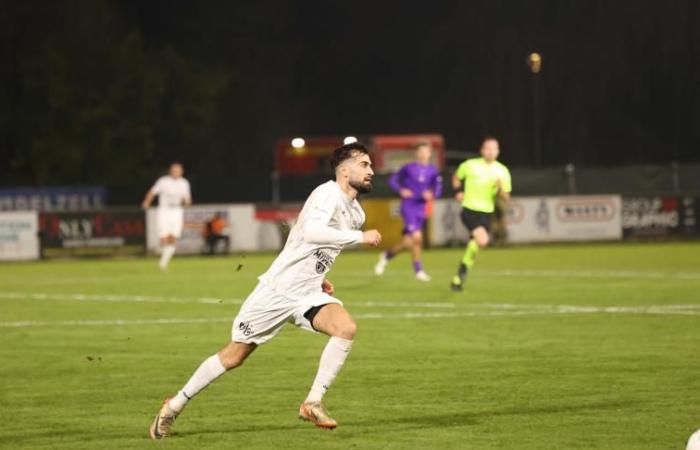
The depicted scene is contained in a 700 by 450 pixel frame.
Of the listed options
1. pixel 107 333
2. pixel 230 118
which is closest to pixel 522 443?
pixel 107 333

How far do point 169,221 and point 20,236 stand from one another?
902 cm

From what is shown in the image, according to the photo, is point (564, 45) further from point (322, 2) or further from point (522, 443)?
point (522, 443)

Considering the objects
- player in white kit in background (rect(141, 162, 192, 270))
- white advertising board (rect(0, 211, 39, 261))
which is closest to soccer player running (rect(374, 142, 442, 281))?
player in white kit in background (rect(141, 162, 192, 270))

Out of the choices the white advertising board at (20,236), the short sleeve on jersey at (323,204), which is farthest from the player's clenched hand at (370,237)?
the white advertising board at (20,236)

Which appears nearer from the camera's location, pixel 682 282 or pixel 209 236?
pixel 682 282

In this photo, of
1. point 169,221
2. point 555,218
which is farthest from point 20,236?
point 555,218

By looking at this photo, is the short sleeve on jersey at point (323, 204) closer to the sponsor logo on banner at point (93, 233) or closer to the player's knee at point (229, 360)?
the player's knee at point (229, 360)

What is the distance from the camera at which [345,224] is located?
9945mm

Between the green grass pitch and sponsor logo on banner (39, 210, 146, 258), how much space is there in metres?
13.9

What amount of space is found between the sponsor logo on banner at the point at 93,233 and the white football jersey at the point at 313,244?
2971 centimetres

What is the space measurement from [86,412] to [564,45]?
209 ft

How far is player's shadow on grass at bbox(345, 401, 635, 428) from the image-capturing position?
10.2m

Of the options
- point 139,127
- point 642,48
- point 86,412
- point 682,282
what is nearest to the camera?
point 86,412

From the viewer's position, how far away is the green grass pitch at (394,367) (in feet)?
32.3
